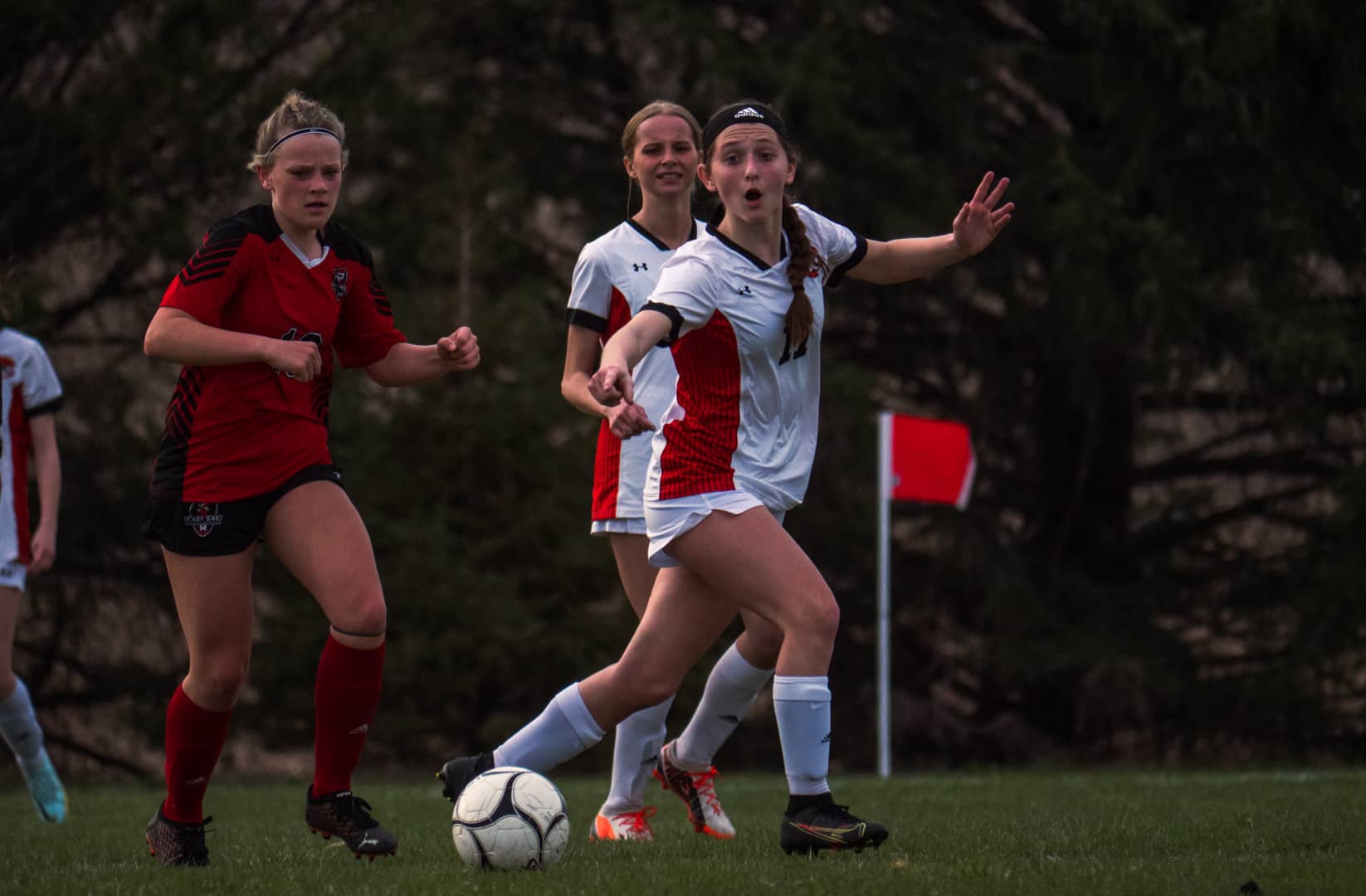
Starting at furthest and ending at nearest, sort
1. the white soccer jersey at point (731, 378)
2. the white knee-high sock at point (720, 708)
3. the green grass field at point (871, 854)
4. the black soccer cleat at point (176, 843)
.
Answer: the white knee-high sock at point (720, 708)
the black soccer cleat at point (176, 843)
the white soccer jersey at point (731, 378)
the green grass field at point (871, 854)

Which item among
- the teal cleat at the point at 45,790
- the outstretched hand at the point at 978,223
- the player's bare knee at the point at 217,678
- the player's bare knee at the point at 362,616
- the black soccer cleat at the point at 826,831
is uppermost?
the outstretched hand at the point at 978,223

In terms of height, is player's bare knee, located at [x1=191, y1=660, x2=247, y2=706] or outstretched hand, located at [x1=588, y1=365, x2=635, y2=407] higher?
outstretched hand, located at [x1=588, y1=365, x2=635, y2=407]

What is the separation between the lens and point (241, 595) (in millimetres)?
5348

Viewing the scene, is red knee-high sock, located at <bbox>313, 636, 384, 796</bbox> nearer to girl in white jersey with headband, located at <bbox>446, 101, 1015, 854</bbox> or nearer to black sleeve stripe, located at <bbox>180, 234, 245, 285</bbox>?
girl in white jersey with headband, located at <bbox>446, 101, 1015, 854</bbox>

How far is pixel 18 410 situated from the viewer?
8.27m

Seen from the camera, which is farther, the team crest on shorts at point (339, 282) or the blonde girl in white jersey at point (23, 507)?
the blonde girl in white jersey at point (23, 507)

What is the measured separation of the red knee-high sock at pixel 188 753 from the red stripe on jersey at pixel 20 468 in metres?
2.92

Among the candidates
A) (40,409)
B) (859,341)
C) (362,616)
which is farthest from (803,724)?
(859,341)

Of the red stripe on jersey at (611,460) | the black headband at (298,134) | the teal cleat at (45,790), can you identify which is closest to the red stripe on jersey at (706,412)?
the red stripe on jersey at (611,460)

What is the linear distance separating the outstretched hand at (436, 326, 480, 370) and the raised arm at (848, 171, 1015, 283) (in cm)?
120

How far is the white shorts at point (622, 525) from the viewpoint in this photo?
6289 mm

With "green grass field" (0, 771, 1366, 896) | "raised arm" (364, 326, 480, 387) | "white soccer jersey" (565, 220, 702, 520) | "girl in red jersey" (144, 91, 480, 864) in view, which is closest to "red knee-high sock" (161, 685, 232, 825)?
"girl in red jersey" (144, 91, 480, 864)

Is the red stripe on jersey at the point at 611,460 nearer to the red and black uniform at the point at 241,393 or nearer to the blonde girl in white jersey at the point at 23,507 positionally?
the red and black uniform at the point at 241,393

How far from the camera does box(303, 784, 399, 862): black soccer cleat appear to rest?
5445mm
